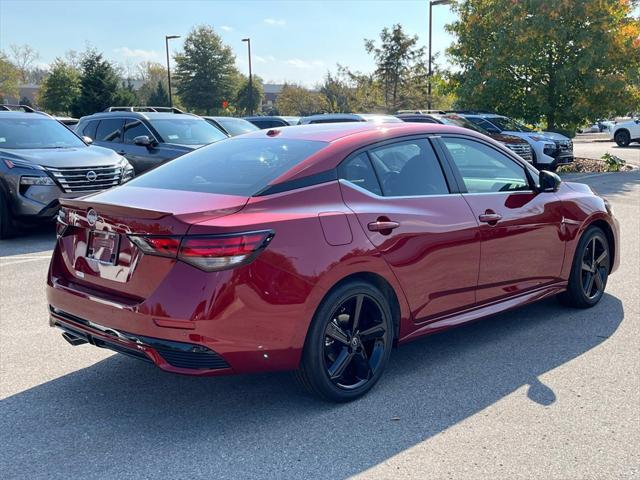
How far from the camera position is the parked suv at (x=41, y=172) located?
8773mm

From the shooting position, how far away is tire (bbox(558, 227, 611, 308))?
18.1 ft

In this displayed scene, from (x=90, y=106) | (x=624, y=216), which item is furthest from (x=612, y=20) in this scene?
(x=90, y=106)

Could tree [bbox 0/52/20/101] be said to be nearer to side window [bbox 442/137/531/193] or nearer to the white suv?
the white suv

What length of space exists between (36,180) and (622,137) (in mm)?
29836

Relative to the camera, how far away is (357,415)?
12.0 ft

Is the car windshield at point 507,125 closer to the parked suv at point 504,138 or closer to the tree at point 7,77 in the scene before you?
the parked suv at point 504,138

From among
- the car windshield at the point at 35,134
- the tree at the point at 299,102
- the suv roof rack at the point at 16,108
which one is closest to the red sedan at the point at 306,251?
the car windshield at the point at 35,134

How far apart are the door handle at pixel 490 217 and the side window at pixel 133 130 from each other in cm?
856

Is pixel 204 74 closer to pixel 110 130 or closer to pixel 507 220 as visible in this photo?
pixel 110 130

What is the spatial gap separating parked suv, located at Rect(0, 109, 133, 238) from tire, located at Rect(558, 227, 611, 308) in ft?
21.2

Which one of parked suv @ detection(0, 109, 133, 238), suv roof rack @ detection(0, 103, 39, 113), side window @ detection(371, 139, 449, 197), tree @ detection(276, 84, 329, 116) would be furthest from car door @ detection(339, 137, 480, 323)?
tree @ detection(276, 84, 329, 116)

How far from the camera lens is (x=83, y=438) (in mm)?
3402

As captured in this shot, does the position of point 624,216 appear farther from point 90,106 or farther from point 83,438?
point 90,106

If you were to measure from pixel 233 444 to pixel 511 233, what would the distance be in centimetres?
253
